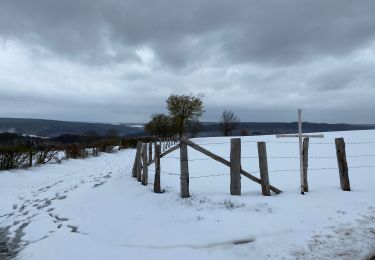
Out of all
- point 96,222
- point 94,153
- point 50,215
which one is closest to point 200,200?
point 96,222

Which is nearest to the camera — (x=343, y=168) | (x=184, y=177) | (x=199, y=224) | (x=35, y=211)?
(x=199, y=224)

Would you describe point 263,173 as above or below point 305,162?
below

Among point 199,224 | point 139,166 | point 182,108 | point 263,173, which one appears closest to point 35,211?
point 139,166

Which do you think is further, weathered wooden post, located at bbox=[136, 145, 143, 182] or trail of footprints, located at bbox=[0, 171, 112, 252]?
weathered wooden post, located at bbox=[136, 145, 143, 182]

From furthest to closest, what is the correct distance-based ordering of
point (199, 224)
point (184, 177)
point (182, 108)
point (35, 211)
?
1. point (182, 108)
2. point (35, 211)
3. point (184, 177)
4. point (199, 224)

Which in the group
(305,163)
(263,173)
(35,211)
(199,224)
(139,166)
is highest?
(305,163)

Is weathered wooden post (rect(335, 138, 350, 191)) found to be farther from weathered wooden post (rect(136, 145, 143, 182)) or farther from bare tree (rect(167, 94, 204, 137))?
bare tree (rect(167, 94, 204, 137))

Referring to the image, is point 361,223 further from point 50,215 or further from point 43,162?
point 43,162

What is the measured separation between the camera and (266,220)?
6.88 m

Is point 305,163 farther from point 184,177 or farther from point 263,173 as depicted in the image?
point 184,177

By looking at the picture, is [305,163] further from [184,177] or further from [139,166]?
[139,166]

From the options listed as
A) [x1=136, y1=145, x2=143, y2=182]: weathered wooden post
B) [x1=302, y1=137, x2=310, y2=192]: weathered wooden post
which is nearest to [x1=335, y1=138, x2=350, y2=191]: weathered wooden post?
[x1=302, y1=137, x2=310, y2=192]: weathered wooden post

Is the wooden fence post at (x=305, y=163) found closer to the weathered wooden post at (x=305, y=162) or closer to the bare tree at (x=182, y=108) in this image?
the weathered wooden post at (x=305, y=162)

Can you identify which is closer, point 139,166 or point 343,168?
point 343,168
